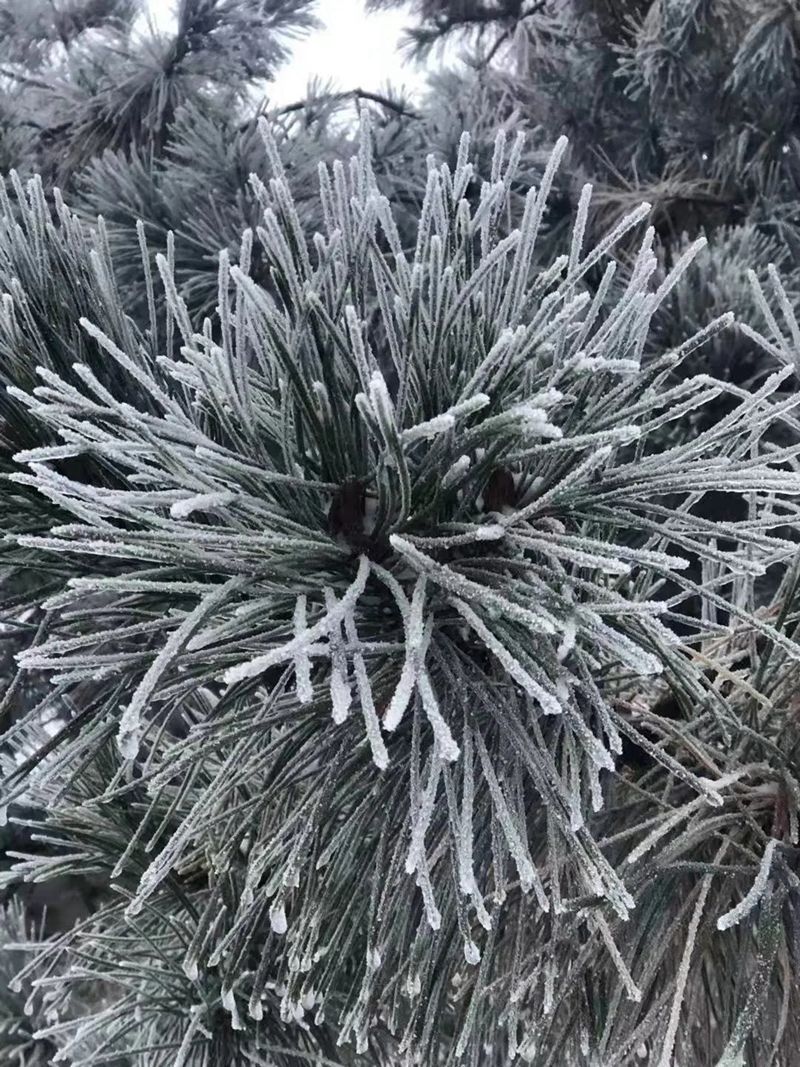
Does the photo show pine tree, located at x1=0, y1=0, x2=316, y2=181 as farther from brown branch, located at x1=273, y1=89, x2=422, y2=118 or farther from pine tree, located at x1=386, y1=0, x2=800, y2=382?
pine tree, located at x1=386, y1=0, x2=800, y2=382

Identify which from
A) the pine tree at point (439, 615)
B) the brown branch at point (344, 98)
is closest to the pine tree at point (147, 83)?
the brown branch at point (344, 98)

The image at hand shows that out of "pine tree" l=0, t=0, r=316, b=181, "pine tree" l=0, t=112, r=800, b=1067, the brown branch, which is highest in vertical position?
"pine tree" l=0, t=0, r=316, b=181

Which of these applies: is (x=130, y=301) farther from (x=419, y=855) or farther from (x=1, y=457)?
(x=419, y=855)

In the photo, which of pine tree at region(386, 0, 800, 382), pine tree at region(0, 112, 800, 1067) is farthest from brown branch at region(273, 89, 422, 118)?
pine tree at region(0, 112, 800, 1067)

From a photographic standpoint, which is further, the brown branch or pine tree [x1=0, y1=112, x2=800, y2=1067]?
the brown branch

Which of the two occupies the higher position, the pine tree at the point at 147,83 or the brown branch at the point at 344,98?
the pine tree at the point at 147,83

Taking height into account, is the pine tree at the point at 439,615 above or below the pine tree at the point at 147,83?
below

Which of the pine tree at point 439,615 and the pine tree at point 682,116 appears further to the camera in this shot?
the pine tree at point 682,116

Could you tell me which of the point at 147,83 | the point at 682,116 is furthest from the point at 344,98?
the point at 682,116

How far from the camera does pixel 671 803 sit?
33cm

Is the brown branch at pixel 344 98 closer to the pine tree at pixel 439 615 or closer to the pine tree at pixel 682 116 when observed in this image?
→ the pine tree at pixel 682 116

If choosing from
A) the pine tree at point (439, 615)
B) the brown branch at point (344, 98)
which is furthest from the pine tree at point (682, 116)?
the pine tree at point (439, 615)

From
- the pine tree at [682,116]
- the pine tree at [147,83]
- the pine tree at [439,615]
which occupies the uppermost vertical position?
the pine tree at [147,83]

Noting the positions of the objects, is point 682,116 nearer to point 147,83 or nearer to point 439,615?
point 147,83
